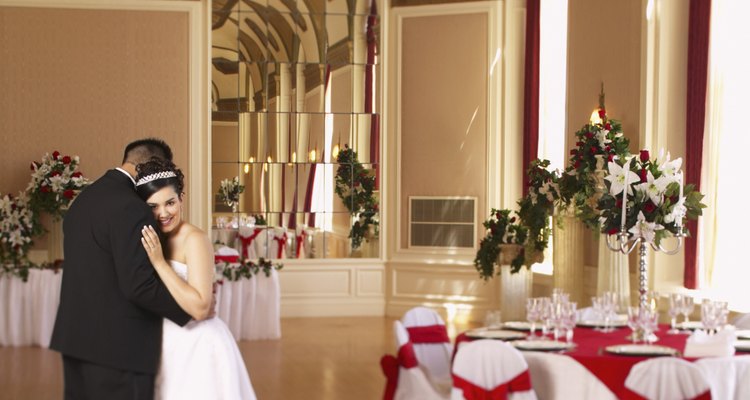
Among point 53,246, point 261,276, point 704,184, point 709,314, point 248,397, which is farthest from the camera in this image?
point 53,246

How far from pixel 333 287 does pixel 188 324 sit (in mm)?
9994

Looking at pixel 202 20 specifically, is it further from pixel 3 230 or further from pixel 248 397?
pixel 248 397

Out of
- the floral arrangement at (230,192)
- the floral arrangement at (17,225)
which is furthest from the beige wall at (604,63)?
the floral arrangement at (17,225)

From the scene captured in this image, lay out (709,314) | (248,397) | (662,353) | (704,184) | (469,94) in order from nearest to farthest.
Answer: (248,397) → (662,353) → (709,314) → (704,184) → (469,94)

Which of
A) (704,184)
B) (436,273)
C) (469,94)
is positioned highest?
(469,94)

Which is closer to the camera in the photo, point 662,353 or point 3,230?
point 662,353

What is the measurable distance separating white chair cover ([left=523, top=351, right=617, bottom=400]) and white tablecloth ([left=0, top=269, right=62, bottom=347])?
652cm

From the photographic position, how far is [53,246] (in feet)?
38.8

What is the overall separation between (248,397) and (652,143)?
6.00 metres

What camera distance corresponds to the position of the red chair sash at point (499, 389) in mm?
4812

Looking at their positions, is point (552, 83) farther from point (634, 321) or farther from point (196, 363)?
point (196, 363)

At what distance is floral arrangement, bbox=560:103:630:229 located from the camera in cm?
883

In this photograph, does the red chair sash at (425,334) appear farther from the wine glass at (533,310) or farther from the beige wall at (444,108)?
the beige wall at (444,108)

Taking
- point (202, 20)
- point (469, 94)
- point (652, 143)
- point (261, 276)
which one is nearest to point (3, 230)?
point (261, 276)
